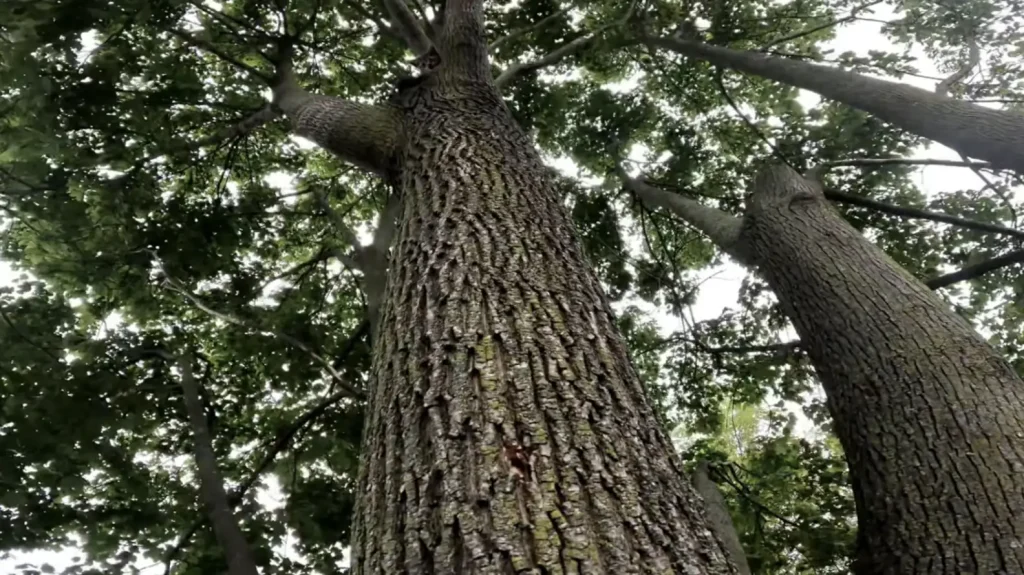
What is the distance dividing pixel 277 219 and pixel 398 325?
236 inches

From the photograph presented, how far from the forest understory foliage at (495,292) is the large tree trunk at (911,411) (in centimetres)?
1

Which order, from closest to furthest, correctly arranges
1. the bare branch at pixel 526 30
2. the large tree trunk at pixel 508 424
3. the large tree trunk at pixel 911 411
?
the large tree trunk at pixel 508 424 < the large tree trunk at pixel 911 411 < the bare branch at pixel 526 30

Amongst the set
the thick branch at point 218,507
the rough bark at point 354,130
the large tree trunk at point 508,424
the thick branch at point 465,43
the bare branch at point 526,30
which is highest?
the bare branch at point 526,30

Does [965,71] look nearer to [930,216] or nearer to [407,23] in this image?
[930,216]

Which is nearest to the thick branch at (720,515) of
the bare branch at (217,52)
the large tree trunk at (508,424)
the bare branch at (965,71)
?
the large tree trunk at (508,424)

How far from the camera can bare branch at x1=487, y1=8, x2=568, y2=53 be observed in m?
7.05

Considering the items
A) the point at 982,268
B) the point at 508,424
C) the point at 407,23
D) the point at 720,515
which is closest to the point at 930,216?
the point at 982,268

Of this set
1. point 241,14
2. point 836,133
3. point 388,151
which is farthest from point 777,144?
point 241,14

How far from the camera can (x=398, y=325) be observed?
7.29ft

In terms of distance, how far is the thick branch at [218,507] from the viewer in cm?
360

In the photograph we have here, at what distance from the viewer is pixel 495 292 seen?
211cm

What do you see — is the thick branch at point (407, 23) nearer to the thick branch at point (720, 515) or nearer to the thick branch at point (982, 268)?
the thick branch at point (720, 515)

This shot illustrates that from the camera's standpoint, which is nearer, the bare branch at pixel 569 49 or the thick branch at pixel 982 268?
the thick branch at pixel 982 268

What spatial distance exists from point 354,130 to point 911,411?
327 centimetres
